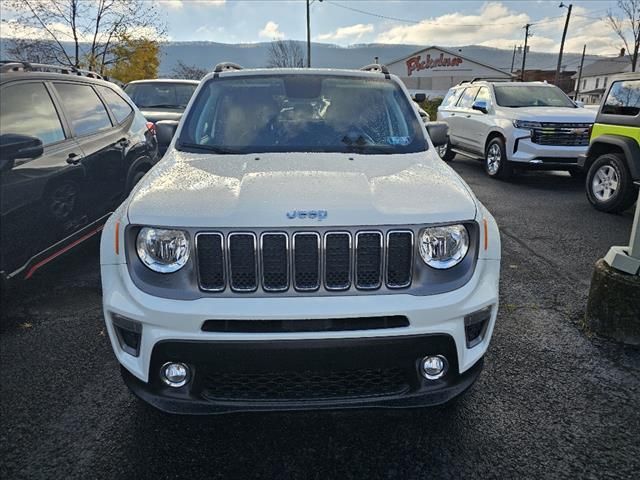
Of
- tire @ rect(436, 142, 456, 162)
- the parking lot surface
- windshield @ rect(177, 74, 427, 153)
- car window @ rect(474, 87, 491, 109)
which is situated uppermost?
windshield @ rect(177, 74, 427, 153)

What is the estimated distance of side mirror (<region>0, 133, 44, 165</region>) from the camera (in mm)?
3459

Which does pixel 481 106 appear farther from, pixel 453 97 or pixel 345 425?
pixel 345 425

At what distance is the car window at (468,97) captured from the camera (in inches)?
430

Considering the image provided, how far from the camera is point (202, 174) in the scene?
102 inches

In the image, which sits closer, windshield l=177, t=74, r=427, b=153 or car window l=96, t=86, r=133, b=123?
windshield l=177, t=74, r=427, b=153

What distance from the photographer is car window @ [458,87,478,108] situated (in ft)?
35.8

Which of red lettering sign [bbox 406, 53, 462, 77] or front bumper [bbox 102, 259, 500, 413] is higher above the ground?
red lettering sign [bbox 406, 53, 462, 77]

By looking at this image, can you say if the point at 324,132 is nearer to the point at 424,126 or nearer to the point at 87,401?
the point at 424,126

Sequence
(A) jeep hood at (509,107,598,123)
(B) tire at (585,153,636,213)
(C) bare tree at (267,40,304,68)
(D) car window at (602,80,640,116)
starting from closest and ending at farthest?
(D) car window at (602,80,640,116) → (B) tire at (585,153,636,213) → (A) jeep hood at (509,107,598,123) → (C) bare tree at (267,40,304,68)

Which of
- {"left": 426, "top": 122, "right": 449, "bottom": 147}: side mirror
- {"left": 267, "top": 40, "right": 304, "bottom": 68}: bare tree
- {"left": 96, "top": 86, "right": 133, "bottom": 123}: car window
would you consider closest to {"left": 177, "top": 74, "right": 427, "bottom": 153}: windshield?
{"left": 426, "top": 122, "right": 449, "bottom": 147}: side mirror

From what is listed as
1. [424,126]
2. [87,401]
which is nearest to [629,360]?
[424,126]

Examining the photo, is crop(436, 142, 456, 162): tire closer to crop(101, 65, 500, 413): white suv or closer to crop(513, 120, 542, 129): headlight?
crop(513, 120, 542, 129): headlight

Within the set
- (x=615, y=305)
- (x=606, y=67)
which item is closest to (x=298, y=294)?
(x=615, y=305)

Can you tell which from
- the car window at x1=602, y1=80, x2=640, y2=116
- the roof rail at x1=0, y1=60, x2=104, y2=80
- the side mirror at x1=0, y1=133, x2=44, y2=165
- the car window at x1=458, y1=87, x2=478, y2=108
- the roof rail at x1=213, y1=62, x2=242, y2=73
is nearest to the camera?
the side mirror at x1=0, y1=133, x2=44, y2=165
